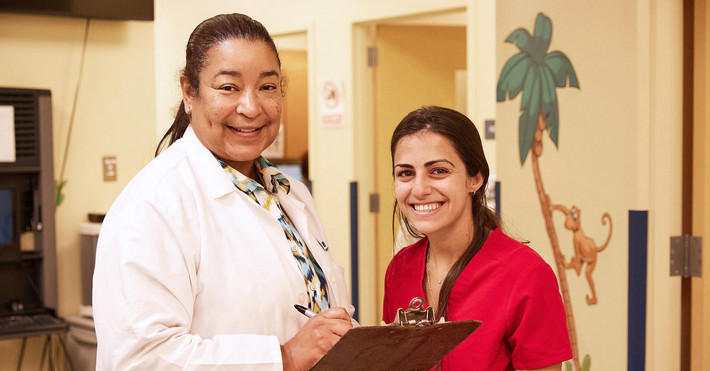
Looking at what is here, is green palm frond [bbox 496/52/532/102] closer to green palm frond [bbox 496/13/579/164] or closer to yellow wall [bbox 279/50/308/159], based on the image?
green palm frond [bbox 496/13/579/164]

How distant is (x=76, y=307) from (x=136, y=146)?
0.82 meters

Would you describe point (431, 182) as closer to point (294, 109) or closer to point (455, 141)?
point (455, 141)

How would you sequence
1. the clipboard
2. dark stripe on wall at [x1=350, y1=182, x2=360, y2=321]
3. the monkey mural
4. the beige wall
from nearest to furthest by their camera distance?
the clipboard < the beige wall < the monkey mural < dark stripe on wall at [x1=350, y1=182, x2=360, y2=321]

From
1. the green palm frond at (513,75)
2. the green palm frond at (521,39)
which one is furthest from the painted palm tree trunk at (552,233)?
the green palm frond at (521,39)

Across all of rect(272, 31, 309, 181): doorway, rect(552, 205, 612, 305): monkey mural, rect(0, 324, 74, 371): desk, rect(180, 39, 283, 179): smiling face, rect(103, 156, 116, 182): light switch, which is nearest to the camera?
rect(180, 39, 283, 179): smiling face

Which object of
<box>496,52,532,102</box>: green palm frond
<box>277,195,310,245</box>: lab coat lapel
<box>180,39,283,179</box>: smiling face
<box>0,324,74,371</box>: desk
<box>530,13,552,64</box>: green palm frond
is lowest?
<box>0,324,74,371</box>: desk

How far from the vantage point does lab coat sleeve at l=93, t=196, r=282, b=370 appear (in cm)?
124

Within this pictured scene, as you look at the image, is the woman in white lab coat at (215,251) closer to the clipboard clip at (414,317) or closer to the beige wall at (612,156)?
the clipboard clip at (414,317)

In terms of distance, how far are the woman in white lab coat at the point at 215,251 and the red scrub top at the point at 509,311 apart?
27 cm

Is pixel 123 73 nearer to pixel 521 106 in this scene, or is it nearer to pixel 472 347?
pixel 521 106

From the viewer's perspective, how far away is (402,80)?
493 centimetres

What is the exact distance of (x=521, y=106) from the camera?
282 centimetres

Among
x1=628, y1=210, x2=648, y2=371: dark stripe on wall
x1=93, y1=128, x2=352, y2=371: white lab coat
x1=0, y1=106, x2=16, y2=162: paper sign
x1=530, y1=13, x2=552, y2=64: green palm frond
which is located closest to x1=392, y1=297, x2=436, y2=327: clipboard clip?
x1=93, y1=128, x2=352, y2=371: white lab coat

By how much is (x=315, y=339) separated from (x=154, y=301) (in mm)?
286
